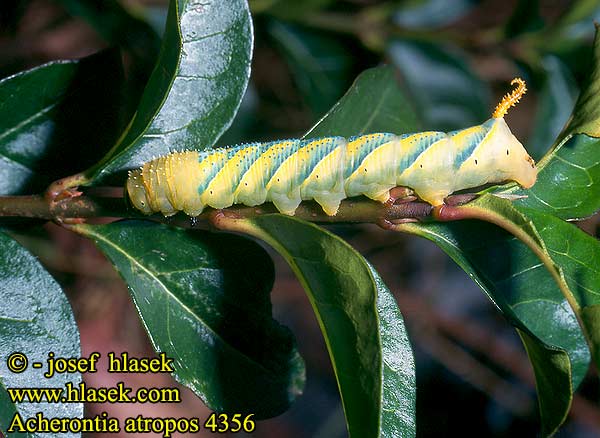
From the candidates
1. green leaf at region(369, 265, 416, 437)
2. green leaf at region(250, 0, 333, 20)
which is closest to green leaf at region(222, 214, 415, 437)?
green leaf at region(369, 265, 416, 437)

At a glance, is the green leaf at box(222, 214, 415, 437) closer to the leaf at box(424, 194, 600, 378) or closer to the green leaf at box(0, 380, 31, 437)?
the leaf at box(424, 194, 600, 378)

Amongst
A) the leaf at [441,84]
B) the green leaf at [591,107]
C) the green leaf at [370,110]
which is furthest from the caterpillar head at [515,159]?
the leaf at [441,84]

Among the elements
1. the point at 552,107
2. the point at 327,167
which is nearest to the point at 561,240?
the point at 327,167

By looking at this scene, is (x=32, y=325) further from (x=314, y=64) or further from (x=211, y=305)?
(x=314, y=64)

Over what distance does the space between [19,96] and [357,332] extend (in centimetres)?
104

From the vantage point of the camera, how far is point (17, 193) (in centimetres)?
163

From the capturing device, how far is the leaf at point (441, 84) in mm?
3006

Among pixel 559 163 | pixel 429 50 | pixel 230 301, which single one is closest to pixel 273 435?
pixel 429 50

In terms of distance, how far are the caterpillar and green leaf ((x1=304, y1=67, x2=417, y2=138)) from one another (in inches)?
1.8

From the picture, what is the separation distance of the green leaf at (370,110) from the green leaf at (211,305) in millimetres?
378

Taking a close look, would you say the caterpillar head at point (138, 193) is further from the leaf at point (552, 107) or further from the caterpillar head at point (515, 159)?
the leaf at point (552, 107)

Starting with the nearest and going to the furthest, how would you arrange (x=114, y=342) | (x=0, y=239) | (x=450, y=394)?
1. (x=0, y=239)
2. (x=114, y=342)
3. (x=450, y=394)

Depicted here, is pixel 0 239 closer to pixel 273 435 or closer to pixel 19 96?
pixel 19 96

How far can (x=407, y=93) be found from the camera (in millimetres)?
3738
